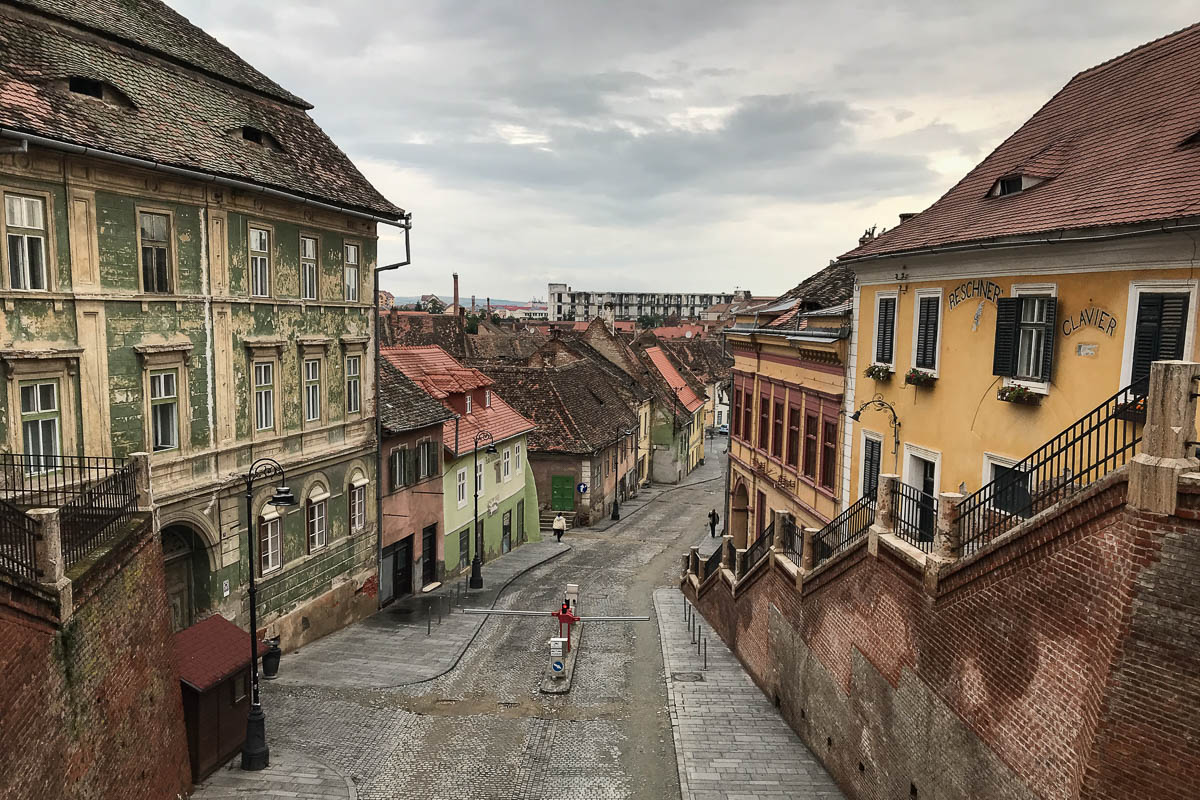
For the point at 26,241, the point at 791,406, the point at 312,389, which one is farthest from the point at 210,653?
the point at 791,406

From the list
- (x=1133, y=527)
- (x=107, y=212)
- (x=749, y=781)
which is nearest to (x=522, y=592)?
(x=749, y=781)

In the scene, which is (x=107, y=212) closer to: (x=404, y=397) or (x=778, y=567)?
(x=404, y=397)

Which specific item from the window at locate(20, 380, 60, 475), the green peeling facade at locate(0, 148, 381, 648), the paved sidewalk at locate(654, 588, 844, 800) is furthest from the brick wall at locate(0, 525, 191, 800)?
the paved sidewalk at locate(654, 588, 844, 800)

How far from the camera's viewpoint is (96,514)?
11.6 m

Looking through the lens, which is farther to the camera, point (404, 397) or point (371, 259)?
point (404, 397)

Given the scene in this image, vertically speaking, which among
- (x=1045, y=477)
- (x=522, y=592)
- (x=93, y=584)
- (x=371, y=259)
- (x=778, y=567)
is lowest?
(x=522, y=592)

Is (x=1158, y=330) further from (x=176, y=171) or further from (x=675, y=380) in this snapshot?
(x=675, y=380)

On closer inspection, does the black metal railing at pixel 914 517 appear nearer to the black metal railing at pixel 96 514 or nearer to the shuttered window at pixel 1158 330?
the shuttered window at pixel 1158 330

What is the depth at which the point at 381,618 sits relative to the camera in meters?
25.0

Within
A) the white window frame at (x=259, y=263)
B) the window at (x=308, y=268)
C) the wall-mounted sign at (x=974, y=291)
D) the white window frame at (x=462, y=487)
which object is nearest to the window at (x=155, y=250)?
the white window frame at (x=259, y=263)

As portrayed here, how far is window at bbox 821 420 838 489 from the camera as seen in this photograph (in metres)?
20.8

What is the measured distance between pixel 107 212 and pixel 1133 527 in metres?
17.2

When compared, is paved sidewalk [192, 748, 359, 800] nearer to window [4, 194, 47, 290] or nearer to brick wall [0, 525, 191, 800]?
brick wall [0, 525, 191, 800]

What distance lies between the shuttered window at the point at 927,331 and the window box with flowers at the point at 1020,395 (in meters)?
2.49
